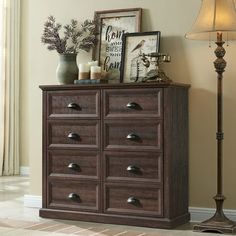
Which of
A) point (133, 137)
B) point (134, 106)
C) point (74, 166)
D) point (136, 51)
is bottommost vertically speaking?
point (74, 166)

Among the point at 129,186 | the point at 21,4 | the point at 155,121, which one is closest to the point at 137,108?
the point at 155,121

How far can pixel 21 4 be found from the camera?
281 inches

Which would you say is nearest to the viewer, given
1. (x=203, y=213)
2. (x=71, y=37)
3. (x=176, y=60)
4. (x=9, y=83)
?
(x=203, y=213)

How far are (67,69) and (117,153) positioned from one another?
771 millimetres

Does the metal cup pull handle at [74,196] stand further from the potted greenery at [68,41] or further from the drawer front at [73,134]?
the potted greenery at [68,41]

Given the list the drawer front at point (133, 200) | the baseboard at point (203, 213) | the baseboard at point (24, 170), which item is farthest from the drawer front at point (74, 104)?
the baseboard at point (24, 170)

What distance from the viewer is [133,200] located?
398 cm

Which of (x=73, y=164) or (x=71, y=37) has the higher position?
(x=71, y=37)

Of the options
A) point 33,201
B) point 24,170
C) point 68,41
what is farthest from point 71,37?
point 24,170

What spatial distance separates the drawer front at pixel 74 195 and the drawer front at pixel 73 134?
27cm

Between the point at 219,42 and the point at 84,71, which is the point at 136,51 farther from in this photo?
the point at 219,42

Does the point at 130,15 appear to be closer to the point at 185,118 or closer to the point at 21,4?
the point at 185,118

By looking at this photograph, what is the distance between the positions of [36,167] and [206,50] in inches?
65.4

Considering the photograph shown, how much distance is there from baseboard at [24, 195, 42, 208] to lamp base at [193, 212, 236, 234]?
141 cm
